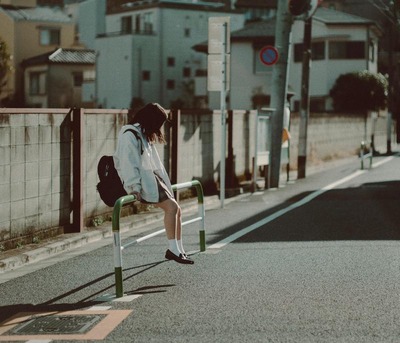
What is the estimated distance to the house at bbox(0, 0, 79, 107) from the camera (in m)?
55.0

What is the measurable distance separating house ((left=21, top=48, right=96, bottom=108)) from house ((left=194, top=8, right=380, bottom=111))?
10285 mm

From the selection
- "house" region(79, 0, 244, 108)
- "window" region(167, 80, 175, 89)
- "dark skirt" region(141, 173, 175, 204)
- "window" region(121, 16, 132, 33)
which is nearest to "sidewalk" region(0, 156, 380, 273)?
"dark skirt" region(141, 173, 175, 204)

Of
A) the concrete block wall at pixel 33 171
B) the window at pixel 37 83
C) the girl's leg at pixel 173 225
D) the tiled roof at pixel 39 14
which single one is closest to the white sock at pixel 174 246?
the girl's leg at pixel 173 225

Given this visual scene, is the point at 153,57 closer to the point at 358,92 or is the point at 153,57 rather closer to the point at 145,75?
the point at 145,75

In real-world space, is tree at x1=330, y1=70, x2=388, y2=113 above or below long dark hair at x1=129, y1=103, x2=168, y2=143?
above

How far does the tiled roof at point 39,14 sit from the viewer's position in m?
55.4

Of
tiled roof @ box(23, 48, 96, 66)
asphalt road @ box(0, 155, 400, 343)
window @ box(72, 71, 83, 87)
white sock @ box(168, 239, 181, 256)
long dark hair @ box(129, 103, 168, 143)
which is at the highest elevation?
tiled roof @ box(23, 48, 96, 66)

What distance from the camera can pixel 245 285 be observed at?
7.22 meters

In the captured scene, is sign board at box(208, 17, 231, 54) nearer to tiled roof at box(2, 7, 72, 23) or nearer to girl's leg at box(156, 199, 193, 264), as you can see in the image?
girl's leg at box(156, 199, 193, 264)

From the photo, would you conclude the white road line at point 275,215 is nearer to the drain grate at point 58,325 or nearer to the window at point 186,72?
the drain grate at point 58,325

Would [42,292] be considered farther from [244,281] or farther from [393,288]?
[393,288]

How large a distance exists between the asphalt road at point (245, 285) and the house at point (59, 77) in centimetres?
4444

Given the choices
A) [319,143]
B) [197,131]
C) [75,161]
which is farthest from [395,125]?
[75,161]

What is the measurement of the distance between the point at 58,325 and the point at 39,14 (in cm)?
5381
